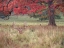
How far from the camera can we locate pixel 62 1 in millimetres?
28125

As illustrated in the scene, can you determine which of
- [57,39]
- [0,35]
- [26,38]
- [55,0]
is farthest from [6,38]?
[55,0]

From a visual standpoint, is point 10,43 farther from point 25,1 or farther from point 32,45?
point 25,1

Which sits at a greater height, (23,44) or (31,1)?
(23,44)

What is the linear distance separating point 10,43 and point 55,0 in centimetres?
1720

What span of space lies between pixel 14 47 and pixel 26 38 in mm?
1980

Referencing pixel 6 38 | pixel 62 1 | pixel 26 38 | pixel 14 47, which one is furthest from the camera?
pixel 62 1

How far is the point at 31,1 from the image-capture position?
97.9ft

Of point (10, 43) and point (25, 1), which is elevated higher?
point (10, 43)

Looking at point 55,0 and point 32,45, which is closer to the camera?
point 32,45

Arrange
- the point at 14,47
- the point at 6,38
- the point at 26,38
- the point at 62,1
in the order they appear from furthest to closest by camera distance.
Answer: the point at 62,1
the point at 26,38
the point at 6,38
the point at 14,47

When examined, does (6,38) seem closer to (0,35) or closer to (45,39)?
(0,35)

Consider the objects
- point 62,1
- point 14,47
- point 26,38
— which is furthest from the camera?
point 62,1

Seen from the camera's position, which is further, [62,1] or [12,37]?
[62,1]

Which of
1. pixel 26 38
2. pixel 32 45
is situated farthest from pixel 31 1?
pixel 32 45
